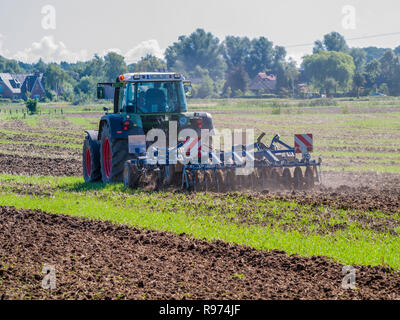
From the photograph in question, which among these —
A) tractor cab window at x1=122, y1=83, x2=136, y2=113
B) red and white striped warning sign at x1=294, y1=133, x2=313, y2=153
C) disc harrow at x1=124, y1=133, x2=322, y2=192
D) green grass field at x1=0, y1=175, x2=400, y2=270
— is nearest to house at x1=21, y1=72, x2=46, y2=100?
tractor cab window at x1=122, y1=83, x2=136, y2=113

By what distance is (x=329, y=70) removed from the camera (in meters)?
115

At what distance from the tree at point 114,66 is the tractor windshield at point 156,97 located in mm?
92726

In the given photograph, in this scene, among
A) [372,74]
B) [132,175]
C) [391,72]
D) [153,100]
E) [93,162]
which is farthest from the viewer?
[391,72]

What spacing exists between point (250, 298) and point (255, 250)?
193cm

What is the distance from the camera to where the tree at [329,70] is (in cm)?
11481

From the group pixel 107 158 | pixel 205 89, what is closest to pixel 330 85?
pixel 205 89

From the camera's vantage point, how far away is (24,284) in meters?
6.71

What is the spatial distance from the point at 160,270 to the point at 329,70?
11244 centimetres

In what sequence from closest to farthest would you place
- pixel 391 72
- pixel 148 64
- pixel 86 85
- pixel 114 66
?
pixel 148 64, pixel 86 85, pixel 114 66, pixel 391 72

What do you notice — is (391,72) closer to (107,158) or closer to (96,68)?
(96,68)

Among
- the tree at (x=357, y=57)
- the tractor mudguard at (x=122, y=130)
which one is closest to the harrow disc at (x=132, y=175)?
the tractor mudguard at (x=122, y=130)

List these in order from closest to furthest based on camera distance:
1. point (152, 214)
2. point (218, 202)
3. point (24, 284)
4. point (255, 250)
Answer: point (24, 284)
point (255, 250)
point (152, 214)
point (218, 202)

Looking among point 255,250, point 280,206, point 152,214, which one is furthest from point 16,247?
point 280,206
